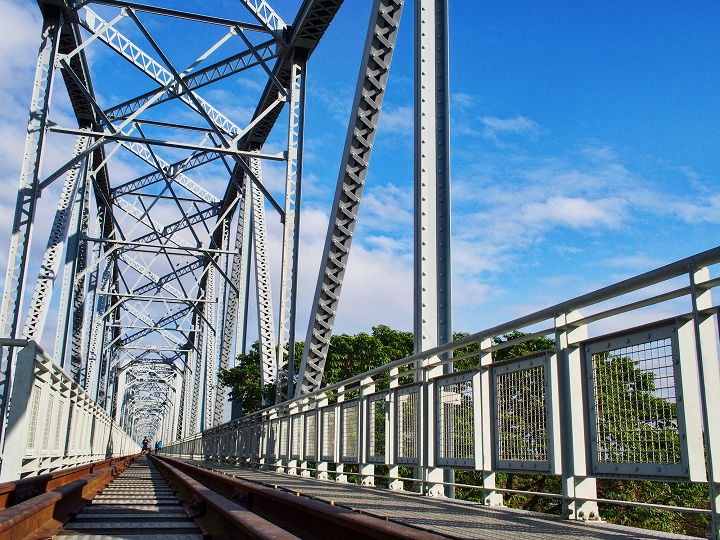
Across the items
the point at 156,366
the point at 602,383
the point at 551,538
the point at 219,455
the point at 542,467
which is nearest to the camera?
the point at 551,538

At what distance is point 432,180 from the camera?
7.70 metres

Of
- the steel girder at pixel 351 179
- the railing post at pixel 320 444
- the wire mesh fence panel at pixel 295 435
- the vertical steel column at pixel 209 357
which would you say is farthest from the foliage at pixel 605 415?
the vertical steel column at pixel 209 357

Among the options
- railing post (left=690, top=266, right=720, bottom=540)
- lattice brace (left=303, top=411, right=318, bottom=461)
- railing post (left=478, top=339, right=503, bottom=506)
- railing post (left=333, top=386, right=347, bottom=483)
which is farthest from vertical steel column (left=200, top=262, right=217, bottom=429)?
railing post (left=690, top=266, right=720, bottom=540)

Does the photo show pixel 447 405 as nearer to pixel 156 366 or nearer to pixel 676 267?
pixel 676 267

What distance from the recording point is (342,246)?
11062mm

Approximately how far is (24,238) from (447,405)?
11055mm

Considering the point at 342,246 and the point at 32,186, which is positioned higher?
the point at 32,186

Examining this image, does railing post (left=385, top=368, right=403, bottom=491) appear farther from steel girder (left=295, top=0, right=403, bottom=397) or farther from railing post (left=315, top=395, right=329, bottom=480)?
steel girder (left=295, top=0, right=403, bottom=397)

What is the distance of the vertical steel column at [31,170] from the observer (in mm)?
13188

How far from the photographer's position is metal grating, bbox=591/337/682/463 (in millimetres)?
3287

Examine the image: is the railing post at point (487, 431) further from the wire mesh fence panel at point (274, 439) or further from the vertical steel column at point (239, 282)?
the vertical steel column at point (239, 282)

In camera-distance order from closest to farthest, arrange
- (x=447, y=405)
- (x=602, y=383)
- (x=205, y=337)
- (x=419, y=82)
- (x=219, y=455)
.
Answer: (x=602, y=383) < (x=447, y=405) < (x=419, y=82) < (x=219, y=455) < (x=205, y=337)

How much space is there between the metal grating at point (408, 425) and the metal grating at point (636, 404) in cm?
260

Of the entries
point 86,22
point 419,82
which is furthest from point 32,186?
point 419,82
